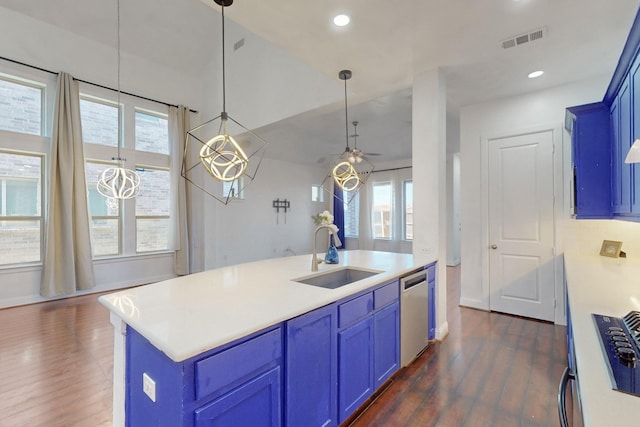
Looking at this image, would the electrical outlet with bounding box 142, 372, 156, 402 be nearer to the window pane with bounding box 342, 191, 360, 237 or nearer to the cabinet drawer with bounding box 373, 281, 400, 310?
the cabinet drawer with bounding box 373, 281, 400, 310

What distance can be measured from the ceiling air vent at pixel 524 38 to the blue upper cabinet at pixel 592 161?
2.38 ft

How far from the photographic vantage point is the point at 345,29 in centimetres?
245

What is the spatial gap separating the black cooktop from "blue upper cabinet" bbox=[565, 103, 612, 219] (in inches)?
61.3

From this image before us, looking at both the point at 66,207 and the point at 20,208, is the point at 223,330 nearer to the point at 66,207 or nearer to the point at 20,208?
→ the point at 66,207

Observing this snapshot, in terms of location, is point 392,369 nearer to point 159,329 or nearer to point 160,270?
point 159,329

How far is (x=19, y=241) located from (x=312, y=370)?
5676 millimetres

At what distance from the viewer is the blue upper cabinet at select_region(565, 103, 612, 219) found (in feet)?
7.92

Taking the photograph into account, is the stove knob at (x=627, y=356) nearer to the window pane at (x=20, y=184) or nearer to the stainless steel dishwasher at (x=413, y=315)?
the stainless steel dishwasher at (x=413, y=315)

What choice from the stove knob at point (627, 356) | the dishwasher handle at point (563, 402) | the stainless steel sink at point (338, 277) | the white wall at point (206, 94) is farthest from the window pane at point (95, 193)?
the stove knob at point (627, 356)

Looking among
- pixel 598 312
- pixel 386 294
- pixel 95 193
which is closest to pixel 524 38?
pixel 598 312

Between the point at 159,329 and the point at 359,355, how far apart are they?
1260 mm

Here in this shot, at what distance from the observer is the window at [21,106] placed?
4.46 m

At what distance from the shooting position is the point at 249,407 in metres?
1.26

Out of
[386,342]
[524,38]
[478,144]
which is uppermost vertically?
[524,38]
